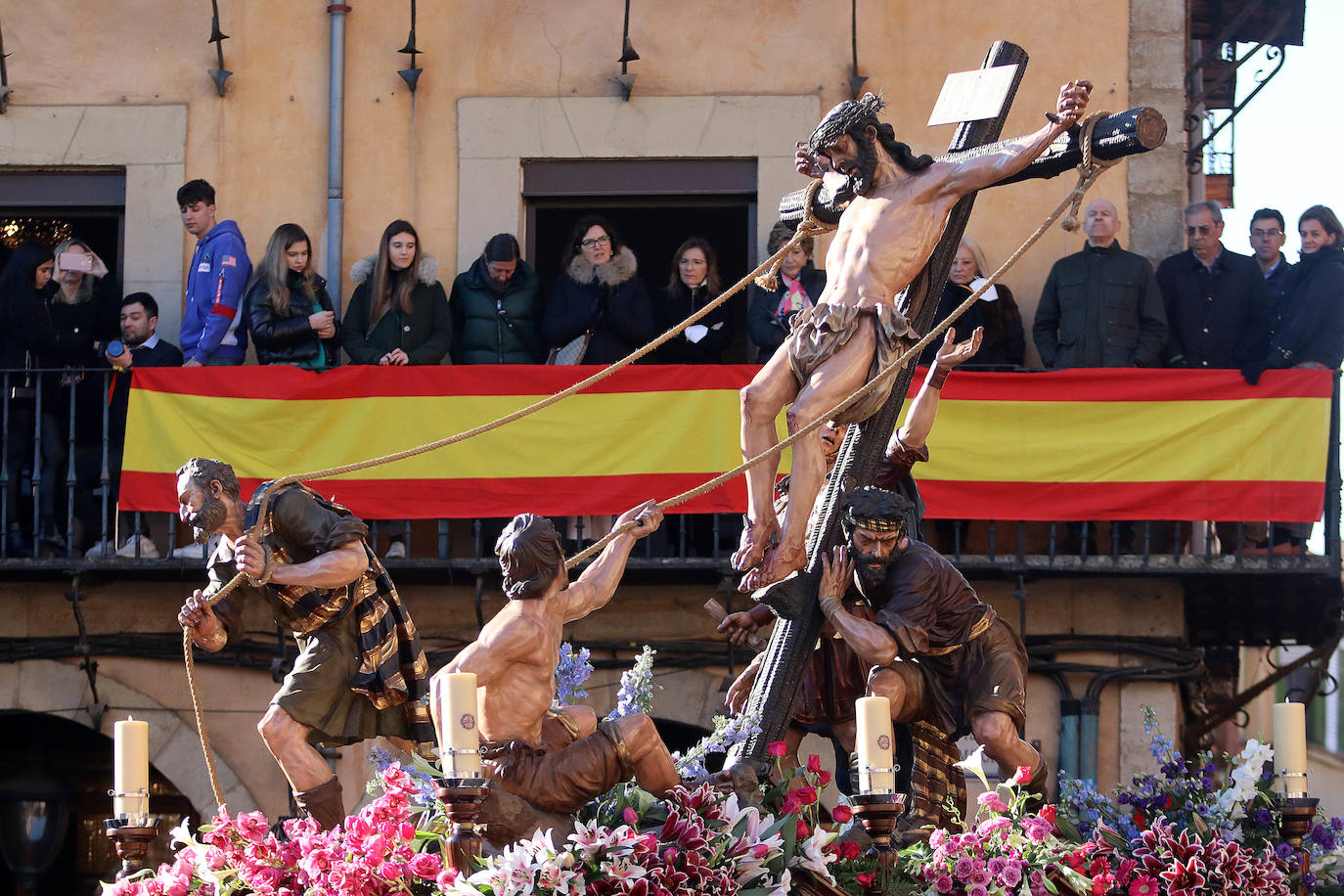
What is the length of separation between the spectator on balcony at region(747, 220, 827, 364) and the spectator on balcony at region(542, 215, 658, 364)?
0.58 metres

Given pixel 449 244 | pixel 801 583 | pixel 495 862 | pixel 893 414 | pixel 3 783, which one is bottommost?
pixel 3 783

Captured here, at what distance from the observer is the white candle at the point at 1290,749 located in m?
8.12

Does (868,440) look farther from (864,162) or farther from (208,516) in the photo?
(208,516)

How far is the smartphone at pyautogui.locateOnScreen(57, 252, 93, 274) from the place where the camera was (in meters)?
14.6

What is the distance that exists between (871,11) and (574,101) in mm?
1819

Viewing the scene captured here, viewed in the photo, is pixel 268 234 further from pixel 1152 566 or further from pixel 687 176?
pixel 1152 566

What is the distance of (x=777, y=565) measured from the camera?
27.7 ft

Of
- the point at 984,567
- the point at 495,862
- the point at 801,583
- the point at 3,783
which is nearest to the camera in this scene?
the point at 495,862

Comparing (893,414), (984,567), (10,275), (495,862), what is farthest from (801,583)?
(10,275)

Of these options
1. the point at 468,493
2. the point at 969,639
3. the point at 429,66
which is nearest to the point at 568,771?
the point at 969,639

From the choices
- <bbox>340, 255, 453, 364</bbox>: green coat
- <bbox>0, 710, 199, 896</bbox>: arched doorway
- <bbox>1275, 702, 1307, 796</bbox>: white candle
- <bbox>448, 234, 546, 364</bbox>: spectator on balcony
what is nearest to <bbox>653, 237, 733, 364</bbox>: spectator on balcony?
<bbox>448, 234, 546, 364</bbox>: spectator on balcony

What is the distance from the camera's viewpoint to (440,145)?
15812mm

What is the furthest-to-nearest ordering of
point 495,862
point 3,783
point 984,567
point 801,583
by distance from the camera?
point 3,783, point 984,567, point 801,583, point 495,862

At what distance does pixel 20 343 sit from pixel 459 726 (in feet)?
28.0
